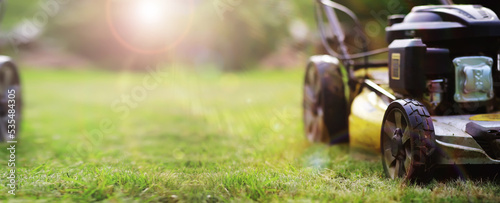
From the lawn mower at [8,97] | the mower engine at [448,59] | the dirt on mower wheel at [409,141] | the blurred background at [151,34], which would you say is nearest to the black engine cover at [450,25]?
the mower engine at [448,59]

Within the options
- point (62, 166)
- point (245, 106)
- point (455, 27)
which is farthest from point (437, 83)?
point (245, 106)

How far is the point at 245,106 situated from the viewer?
23.3 ft

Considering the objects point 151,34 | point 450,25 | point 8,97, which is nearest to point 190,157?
point 8,97

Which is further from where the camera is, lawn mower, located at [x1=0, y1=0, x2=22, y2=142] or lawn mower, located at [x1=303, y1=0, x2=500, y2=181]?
lawn mower, located at [x1=0, y1=0, x2=22, y2=142]

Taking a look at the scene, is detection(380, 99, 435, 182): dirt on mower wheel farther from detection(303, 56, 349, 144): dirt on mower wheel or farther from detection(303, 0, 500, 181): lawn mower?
detection(303, 56, 349, 144): dirt on mower wheel

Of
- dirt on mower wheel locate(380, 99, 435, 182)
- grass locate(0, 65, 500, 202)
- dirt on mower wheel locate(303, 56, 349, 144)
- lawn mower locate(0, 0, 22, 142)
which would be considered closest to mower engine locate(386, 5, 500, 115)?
dirt on mower wheel locate(380, 99, 435, 182)

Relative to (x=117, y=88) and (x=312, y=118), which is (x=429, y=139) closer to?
(x=312, y=118)

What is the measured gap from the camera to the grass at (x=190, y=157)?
252 cm

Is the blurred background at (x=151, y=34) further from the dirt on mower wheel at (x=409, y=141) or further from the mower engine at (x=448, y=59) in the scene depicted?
the dirt on mower wheel at (x=409, y=141)

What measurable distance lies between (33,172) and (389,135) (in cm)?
182

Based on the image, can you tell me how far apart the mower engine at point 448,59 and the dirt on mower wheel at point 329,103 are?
0.75 m

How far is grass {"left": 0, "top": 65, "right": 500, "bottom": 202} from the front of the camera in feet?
8.26

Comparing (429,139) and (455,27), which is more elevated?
(455,27)

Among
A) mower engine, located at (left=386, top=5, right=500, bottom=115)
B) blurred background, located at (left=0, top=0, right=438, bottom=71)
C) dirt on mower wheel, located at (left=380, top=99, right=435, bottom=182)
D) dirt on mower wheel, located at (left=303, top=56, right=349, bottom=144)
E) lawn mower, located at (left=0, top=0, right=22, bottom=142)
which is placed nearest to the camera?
dirt on mower wheel, located at (left=380, top=99, right=435, bottom=182)
